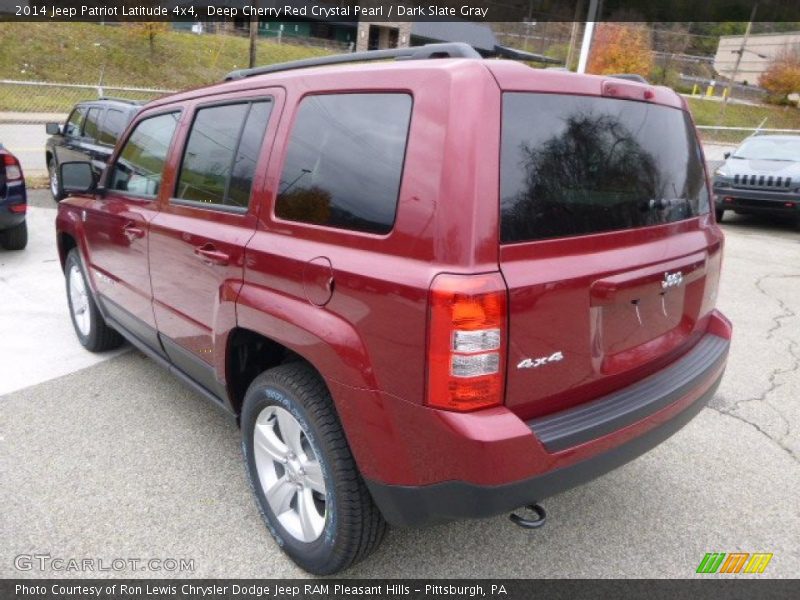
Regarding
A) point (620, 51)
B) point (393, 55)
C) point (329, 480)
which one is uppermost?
point (620, 51)

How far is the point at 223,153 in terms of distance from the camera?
2.66 metres

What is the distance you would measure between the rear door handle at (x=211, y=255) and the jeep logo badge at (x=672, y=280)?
1663 mm

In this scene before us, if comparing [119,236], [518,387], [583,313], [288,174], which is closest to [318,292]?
[288,174]

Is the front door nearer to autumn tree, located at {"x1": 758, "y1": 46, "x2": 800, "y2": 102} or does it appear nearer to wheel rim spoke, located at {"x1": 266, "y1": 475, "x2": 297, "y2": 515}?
wheel rim spoke, located at {"x1": 266, "y1": 475, "x2": 297, "y2": 515}

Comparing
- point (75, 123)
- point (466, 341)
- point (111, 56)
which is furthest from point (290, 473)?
point (111, 56)

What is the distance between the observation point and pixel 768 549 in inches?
99.3

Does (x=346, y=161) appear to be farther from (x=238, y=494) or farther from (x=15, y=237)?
(x=15, y=237)

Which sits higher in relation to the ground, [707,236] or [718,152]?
[707,236]

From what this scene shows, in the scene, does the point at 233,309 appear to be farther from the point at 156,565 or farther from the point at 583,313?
the point at 583,313

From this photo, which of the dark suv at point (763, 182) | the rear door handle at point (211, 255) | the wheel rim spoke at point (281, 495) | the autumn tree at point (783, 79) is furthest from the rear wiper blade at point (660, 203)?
the autumn tree at point (783, 79)

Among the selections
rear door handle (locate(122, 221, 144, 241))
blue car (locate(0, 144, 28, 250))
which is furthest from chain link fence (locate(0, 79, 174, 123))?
rear door handle (locate(122, 221, 144, 241))

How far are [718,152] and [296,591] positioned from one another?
890 inches

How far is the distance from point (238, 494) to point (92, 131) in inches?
320

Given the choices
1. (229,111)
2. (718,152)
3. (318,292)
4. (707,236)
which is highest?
(229,111)
